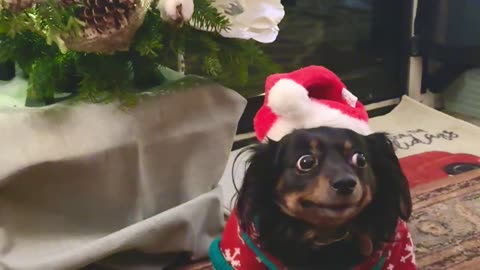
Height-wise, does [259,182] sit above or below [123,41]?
below

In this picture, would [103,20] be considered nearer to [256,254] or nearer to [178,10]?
[178,10]

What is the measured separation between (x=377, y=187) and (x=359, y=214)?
52mm

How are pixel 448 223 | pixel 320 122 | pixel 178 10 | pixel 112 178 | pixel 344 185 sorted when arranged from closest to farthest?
pixel 344 185 → pixel 320 122 → pixel 178 10 → pixel 112 178 → pixel 448 223

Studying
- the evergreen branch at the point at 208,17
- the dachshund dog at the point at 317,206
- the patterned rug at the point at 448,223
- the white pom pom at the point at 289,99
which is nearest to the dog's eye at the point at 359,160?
the dachshund dog at the point at 317,206

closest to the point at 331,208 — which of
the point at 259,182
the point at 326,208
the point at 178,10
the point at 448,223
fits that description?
the point at 326,208

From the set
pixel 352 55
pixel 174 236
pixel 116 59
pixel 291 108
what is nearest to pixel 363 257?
pixel 291 108

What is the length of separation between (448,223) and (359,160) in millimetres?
666

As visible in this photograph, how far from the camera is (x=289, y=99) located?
A: 1116 millimetres

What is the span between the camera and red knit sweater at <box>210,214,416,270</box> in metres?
1.18

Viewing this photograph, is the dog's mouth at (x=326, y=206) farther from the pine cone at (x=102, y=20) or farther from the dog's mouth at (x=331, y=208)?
the pine cone at (x=102, y=20)

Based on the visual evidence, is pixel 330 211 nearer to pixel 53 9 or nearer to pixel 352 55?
pixel 53 9

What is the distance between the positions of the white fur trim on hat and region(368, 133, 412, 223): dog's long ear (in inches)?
1.4

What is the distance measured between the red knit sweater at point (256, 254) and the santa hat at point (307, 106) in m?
0.18

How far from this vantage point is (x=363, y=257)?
116 centimetres
